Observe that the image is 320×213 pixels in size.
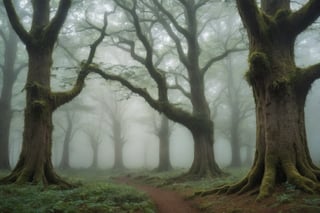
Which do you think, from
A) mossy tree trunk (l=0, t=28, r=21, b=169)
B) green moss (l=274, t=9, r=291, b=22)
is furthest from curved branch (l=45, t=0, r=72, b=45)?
mossy tree trunk (l=0, t=28, r=21, b=169)

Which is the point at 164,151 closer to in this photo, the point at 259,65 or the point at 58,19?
the point at 58,19

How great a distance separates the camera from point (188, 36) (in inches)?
695

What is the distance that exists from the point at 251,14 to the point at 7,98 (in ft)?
69.0

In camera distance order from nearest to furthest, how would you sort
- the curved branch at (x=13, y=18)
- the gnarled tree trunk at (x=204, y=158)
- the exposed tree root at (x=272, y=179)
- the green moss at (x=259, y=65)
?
the exposed tree root at (x=272, y=179)
the green moss at (x=259, y=65)
the curved branch at (x=13, y=18)
the gnarled tree trunk at (x=204, y=158)

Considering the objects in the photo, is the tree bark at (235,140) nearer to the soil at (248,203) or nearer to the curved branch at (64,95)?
the curved branch at (64,95)

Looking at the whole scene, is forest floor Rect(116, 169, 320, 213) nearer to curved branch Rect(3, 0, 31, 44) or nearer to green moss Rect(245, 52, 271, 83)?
green moss Rect(245, 52, 271, 83)

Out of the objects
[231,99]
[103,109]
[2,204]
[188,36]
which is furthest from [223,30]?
[2,204]

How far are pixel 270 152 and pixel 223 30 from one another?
80.0 ft

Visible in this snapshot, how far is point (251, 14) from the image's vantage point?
8.60 metres

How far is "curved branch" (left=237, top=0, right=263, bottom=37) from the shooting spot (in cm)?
848

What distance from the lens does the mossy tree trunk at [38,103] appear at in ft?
35.0

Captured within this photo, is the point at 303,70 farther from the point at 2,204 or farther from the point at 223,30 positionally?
the point at 223,30

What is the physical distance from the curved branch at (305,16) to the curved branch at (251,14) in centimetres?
107

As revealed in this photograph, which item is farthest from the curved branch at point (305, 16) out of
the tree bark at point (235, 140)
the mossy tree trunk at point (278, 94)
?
the tree bark at point (235, 140)
